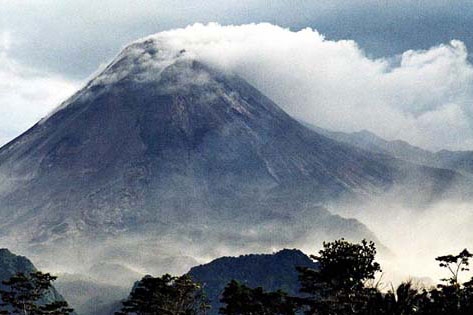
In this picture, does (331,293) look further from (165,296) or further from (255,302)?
(165,296)

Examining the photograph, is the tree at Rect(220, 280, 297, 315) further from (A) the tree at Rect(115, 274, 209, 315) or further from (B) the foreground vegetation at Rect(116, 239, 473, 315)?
(A) the tree at Rect(115, 274, 209, 315)

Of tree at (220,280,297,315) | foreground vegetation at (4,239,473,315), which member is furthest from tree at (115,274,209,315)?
tree at (220,280,297,315)

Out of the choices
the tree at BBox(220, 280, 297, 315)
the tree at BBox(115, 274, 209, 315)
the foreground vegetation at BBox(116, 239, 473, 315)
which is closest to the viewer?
the foreground vegetation at BBox(116, 239, 473, 315)

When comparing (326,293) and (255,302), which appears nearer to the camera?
(326,293)

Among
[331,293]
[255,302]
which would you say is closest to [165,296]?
[255,302]

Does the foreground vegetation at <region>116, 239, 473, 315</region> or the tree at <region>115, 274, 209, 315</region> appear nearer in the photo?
the foreground vegetation at <region>116, 239, 473, 315</region>

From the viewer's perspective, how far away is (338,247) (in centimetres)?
7344

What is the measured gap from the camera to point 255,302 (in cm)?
7856

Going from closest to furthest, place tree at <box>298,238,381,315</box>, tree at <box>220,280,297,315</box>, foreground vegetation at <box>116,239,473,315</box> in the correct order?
foreground vegetation at <box>116,239,473,315</box>, tree at <box>298,238,381,315</box>, tree at <box>220,280,297,315</box>

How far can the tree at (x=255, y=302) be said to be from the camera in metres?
76.2

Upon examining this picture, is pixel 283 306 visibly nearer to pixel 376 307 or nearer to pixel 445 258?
pixel 445 258

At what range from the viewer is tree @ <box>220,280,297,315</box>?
7625cm

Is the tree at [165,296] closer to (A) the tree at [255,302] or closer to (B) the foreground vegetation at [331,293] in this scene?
(B) the foreground vegetation at [331,293]

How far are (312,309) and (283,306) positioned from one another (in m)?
6.11
